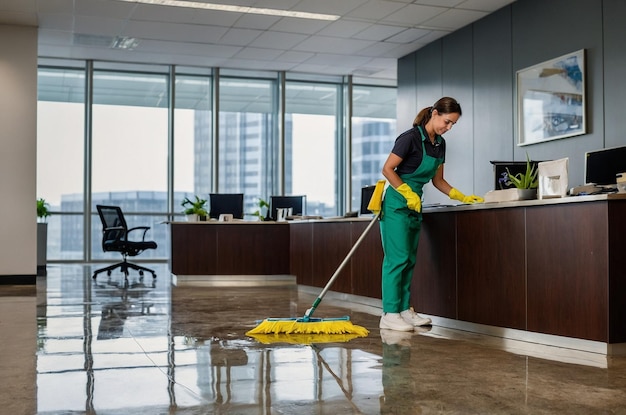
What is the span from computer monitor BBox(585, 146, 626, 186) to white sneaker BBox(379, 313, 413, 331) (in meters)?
2.29

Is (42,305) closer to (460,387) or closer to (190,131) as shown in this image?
(460,387)

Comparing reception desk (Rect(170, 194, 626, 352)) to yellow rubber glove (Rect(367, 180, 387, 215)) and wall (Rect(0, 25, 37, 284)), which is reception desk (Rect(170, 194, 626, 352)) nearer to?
yellow rubber glove (Rect(367, 180, 387, 215))

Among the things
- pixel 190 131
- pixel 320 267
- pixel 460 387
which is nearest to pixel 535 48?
pixel 320 267

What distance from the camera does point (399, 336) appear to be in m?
4.30

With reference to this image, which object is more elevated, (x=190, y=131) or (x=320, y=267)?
(x=190, y=131)

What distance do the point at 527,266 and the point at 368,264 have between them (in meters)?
2.11

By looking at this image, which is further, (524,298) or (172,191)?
(172,191)

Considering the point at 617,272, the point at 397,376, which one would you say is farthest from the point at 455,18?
the point at 397,376

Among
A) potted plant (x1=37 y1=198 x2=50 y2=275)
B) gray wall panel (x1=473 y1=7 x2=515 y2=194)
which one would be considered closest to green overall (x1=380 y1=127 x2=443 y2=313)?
gray wall panel (x1=473 y1=7 x2=515 y2=194)

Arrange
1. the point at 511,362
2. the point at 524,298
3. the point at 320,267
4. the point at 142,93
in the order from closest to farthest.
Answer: the point at 511,362 < the point at 524,298 < the point at 320,267 < the point at 142,93

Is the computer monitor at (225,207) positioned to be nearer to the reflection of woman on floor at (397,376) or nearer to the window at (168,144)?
the window at (168,144)

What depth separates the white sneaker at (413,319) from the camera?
4656 millimetres

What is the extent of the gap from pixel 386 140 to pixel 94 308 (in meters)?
8.96

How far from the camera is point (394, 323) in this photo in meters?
4.55
